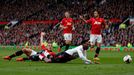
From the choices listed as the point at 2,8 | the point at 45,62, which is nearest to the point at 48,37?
the point at 2,8

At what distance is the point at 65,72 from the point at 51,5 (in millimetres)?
45864

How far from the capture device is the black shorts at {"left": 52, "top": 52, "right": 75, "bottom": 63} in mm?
21344

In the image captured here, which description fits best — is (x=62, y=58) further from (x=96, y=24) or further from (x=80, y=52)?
(x=96, y=24)

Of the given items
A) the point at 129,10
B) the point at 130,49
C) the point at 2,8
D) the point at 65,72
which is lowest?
the point at 65,72

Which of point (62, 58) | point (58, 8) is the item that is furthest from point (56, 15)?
point (62, 58)

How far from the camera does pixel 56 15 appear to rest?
58219 millimetres

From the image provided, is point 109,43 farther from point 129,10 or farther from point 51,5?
point 51,5

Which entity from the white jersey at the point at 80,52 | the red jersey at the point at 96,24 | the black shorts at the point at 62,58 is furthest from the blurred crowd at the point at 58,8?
the white jersey at the point at 80,52

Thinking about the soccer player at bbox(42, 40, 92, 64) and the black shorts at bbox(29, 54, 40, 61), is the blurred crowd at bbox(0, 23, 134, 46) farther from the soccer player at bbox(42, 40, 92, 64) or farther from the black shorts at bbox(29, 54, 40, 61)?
the soccer player at bbox(42, 40, 92, 64)

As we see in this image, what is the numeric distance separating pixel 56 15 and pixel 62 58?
121 ft

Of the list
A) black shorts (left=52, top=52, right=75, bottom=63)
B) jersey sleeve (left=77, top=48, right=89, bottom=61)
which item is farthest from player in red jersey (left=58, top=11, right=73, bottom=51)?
jersey sleeve (left=77, top=48, right=89, bottom=61)

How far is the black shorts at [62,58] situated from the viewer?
840 inches

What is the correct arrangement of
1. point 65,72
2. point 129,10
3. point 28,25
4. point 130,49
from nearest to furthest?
point 65,72, point 130,49, point 129,10, point 28,25

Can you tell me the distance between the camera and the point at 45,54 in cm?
2177
